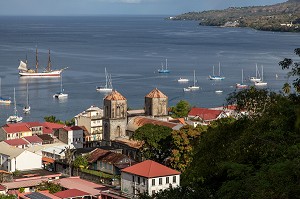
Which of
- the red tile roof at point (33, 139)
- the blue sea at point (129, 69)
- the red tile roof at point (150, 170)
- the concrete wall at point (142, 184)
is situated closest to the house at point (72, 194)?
the concrete wall at point (142, 184)

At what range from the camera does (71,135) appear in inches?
Result: 1201

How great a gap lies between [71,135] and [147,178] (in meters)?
11.1

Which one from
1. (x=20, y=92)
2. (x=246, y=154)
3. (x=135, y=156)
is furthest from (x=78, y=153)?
(x=20, y=92)

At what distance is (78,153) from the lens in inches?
1022

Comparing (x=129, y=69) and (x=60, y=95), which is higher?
(x=129, y=69)

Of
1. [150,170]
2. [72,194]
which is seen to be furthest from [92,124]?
[72,194]

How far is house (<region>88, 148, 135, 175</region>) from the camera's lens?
23953 mm

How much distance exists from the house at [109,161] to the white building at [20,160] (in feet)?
6.19

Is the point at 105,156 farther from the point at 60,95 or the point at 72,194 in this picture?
the point at 60,95

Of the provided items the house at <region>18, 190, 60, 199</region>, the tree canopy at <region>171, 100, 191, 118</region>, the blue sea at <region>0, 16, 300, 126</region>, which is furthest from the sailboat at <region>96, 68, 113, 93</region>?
the house at <region>18, 190, 60, 199</region>

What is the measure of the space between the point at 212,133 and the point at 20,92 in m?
41.2

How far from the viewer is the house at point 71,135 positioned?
30391 mm

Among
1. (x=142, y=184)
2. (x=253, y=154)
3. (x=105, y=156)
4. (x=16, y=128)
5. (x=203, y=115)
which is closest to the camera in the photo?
(x=253, y=154)

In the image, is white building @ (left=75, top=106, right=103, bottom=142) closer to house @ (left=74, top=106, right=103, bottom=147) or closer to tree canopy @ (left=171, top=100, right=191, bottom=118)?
house @ (left=74, top=106, right=103, bottom=147)
